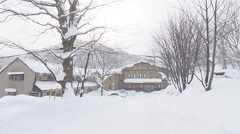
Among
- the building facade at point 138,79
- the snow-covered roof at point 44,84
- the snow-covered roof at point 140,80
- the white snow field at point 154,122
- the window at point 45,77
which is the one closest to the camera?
the white snow field at point 154,122

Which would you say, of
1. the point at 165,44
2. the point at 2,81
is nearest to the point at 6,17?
the point at 165,44

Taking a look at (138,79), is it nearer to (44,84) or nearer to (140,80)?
(140,80)

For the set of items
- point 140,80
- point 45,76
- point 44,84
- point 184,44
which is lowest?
point 140,80

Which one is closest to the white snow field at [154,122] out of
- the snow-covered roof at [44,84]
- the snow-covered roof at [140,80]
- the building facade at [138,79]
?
the snow-covered roof at [44,84]

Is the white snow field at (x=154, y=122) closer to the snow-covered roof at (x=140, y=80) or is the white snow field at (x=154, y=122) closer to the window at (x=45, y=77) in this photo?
the window at (x=45, y=77)

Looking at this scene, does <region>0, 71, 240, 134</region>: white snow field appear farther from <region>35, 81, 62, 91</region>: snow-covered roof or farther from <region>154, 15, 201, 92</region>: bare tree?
<region>35, 81, 62, 91</region>: snow-covered roof

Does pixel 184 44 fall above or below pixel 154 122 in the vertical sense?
above

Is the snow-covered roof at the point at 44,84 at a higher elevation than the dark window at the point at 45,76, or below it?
below

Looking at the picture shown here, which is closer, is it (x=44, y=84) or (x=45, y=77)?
(x=44, y=84)

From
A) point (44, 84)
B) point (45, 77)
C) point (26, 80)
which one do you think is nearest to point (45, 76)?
point (45, 77)

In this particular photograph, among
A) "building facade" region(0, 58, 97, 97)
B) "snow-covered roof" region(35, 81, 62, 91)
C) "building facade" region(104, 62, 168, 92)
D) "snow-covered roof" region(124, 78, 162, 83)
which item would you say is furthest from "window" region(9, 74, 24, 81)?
"snow-covered roof" region(124, 78, 162, 83)

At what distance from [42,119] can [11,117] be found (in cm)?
97

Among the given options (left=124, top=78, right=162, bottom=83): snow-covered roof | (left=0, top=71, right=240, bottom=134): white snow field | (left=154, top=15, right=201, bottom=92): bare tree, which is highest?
(left=154, top=15, right=201, bottom=92): bare tree

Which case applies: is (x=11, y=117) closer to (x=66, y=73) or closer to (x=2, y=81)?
(x=66, y=73)
